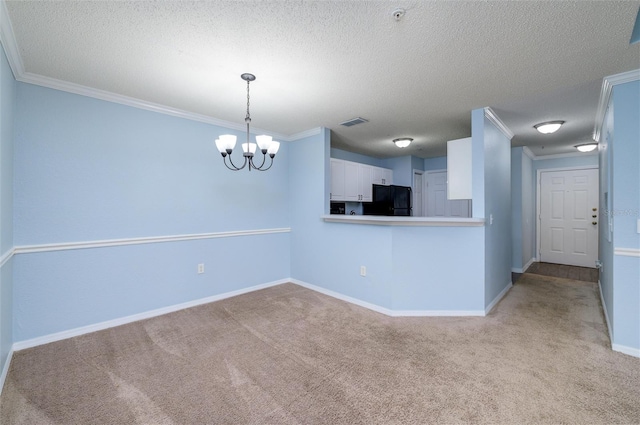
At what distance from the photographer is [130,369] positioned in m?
2.12

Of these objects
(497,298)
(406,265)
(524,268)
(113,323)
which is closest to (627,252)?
(497,298)

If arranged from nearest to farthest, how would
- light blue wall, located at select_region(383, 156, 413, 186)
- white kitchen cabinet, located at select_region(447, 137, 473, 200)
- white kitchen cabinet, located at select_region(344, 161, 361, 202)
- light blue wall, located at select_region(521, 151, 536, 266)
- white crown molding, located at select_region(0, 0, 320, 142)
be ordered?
white crown molding, located at select_region(0, 0, 320, 142), white kitchen cabinet, located at select_region(447, 137, 473, 200), white kitchen cabinet, located at select_region(344, 161, 361, 202), light blue wall, located at select_region(521, 151, 536, 266), light blue wall, located at select_region(383, 156, 413, 186)

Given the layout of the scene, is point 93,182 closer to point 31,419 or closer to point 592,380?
point 31,419

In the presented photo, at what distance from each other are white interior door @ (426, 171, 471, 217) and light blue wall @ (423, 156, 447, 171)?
11 cm

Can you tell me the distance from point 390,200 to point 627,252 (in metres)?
3.39

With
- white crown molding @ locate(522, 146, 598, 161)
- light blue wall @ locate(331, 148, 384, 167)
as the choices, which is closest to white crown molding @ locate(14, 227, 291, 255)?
light blue wall @ locate(331, 148, 384, 167)

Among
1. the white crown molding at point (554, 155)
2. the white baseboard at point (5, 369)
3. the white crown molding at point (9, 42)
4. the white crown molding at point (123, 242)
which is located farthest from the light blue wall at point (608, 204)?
the white baseboard at point (5, 369)

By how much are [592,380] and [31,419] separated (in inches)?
142

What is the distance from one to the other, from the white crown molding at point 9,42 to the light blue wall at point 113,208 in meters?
0.25

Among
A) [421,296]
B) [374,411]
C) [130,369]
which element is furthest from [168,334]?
[421,296]

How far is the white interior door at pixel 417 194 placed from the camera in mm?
6282

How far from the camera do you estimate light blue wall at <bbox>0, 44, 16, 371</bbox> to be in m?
1.92

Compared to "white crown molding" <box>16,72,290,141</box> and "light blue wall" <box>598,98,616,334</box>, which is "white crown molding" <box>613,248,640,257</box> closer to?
"light blue wall" <box>598,98,616,334</box>

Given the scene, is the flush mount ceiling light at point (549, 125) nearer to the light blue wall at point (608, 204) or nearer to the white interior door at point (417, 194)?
the light blue wall at point (608, 204)
